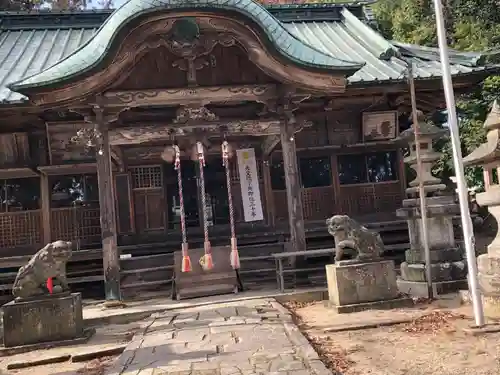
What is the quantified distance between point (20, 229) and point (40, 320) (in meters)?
5.85

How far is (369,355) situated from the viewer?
5.25m

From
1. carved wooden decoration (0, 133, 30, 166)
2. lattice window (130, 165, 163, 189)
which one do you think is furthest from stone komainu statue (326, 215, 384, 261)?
carved wooden decoration (0, 133, 30, 166)

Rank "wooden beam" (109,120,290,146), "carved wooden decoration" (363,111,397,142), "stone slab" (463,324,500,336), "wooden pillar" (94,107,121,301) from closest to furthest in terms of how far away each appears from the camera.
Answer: "stone slab" (463,324,500,336)
"wooden pillar" (94,107,121,301)
"wooden beam" (109,120,290,146)
"carved wooden decoration" (363,111,397,142)

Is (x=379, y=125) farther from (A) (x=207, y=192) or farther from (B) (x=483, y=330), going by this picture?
(B) (x=483, y=330)

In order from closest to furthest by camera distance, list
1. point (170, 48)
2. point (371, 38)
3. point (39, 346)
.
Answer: point (39, 346), point (170, 48), point (371, 38)

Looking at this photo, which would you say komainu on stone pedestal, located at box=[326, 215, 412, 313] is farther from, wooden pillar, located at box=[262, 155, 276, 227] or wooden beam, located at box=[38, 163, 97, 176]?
wooden beam, located at box=[38, 163, 97, 176]

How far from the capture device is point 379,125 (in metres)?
12.8

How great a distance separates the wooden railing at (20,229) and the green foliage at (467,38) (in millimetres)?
13198

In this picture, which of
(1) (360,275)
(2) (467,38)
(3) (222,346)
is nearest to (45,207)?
(3) (222,346)

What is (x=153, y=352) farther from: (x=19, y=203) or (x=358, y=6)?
(x=358, y=6)

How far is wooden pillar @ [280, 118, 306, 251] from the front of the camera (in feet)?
33.5

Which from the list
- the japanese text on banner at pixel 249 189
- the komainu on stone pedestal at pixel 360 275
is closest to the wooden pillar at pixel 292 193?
the japanese text on banner at pixel 249 189

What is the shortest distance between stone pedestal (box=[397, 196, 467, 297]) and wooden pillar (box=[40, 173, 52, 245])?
873 centimetres

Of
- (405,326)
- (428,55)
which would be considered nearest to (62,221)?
(405,326)
